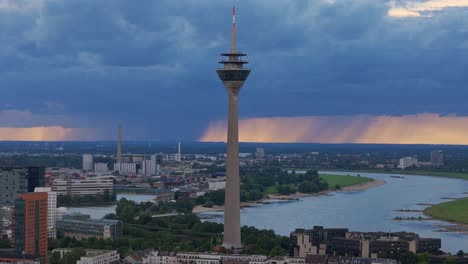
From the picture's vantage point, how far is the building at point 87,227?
4438 cm

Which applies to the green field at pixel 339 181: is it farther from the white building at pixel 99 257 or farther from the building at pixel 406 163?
the white building at pixel 99 257

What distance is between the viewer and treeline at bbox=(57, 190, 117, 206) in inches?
2808

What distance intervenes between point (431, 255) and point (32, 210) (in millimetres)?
15054

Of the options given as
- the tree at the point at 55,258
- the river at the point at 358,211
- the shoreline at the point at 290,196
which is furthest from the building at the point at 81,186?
the tree at the point at 55,258

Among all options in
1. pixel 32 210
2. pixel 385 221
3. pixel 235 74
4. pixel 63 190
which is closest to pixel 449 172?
pixel 63 190

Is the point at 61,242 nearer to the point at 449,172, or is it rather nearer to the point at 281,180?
the point at 281,180

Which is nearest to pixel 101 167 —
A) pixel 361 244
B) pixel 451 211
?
pixel 451 211

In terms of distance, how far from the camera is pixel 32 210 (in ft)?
121

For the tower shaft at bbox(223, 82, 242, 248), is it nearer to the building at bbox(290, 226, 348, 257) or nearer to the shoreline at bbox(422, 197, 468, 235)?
the building at bbox(290, 226, 348, 257)

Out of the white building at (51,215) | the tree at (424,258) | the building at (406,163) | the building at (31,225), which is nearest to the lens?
the tree at (424,258)

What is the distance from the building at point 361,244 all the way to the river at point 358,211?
304cm

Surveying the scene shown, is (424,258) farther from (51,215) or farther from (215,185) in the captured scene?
(215,185)

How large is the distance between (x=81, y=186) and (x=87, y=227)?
3264 centimetres

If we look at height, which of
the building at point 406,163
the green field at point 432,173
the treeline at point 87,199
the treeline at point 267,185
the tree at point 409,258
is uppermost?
the building at point 406,163
